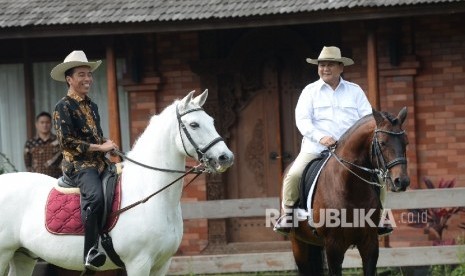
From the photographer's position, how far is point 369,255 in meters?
10.9

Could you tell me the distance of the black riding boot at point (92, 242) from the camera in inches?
401

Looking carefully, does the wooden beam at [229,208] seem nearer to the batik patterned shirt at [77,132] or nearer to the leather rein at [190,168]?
the batik patterned shirt at [77,132]

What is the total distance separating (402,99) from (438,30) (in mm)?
995

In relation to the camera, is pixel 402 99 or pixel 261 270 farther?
pixel 402 99

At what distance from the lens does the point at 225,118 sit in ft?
56.2

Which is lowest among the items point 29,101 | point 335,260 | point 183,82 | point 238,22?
point 335,260

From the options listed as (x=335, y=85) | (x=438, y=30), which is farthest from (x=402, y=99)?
(x=335, y=85)

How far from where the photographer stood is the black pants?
401 inches

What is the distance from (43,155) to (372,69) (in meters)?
4.35

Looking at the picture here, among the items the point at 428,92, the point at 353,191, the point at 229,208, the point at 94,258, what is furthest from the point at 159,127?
the point at 428,92

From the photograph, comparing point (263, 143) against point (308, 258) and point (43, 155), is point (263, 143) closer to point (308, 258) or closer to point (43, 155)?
point (43, 155)

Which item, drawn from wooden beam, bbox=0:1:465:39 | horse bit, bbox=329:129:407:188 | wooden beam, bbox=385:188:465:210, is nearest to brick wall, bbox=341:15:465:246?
wooden beam, bbox=0:1:465:39

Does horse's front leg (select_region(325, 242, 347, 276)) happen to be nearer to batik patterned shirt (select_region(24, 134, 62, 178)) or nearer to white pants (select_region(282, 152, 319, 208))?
white pants (select_region(282, 152, 319, 208))

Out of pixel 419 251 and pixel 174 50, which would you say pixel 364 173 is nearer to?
pixel 419 251
